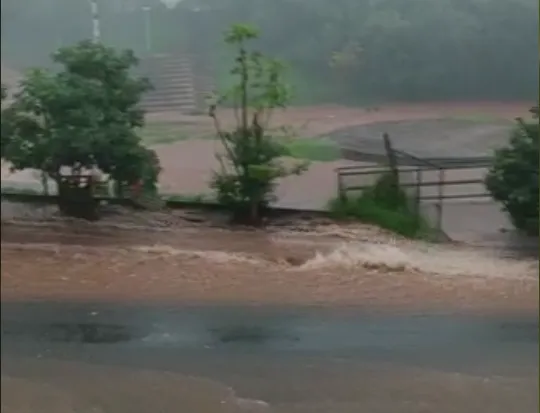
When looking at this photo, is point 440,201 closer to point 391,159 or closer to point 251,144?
point 391,159

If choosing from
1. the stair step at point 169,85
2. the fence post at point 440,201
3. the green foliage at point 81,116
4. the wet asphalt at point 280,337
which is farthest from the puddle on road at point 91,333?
the fence post at point 440,201

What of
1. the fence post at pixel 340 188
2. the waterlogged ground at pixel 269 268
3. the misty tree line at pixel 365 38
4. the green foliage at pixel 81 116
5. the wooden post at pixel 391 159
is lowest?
the waterlogged ground at pixel 269 268

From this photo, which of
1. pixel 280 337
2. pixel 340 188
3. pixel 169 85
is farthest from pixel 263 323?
pixel 169 85

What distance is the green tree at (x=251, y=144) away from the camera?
105 centimetres

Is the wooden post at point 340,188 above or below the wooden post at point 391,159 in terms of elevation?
below

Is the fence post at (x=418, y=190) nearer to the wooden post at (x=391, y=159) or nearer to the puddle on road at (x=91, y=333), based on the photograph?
the wooden post at (x=391, y=159)

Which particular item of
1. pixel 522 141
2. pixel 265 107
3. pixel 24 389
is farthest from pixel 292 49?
pixel 24 389

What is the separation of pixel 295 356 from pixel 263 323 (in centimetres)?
6

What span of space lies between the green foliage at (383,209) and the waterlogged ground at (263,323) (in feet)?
0.06

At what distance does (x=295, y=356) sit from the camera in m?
1.08

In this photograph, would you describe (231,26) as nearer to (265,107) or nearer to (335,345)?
→ (265,107)

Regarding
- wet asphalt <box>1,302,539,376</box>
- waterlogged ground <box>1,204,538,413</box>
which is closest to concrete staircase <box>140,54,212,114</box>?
waterlogged ground <box>1,204,538,413</box>

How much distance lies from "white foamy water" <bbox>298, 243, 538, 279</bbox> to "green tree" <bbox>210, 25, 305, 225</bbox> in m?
0.11

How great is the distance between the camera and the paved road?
1049mm
